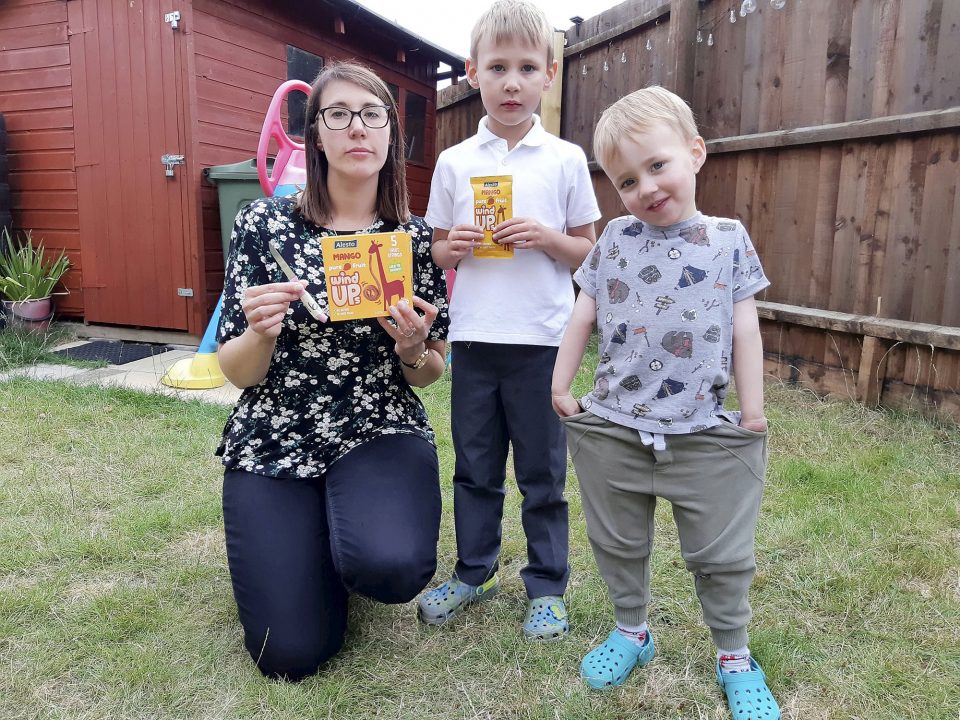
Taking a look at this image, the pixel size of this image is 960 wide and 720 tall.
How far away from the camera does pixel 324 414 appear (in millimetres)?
1824

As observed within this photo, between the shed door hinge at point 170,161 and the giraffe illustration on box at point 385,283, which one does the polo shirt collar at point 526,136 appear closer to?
the giraffe illustration on box at point 385,283

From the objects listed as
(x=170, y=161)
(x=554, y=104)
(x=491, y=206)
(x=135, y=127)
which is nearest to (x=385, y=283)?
(x=491, y=206)

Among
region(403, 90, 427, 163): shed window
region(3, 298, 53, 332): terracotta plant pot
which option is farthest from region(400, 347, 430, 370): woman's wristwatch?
region(403, 90, 427, 163): shed window

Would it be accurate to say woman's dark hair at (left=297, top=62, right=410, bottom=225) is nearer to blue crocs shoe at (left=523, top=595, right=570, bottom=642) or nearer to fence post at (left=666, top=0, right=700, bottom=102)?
blue crocs shoe at (left=523, top=595, right=570, bottom=642)

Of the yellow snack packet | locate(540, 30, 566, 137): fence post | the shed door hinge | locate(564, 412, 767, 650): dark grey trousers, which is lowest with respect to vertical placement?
locate(564, 412, 767, 650): dark grey trousers

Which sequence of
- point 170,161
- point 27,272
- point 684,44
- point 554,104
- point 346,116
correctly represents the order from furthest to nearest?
1. point 554,104
2. point 27,272
3. point 170,161
4. point 684,44
5. point 346,116

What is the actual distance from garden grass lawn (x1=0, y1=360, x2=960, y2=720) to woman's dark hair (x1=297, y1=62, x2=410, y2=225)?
41.1 inches

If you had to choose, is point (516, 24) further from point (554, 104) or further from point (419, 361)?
point (554, 104)

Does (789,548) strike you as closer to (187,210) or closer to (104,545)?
(104,545)

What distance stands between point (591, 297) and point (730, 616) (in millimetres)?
729

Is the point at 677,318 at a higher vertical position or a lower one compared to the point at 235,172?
lower

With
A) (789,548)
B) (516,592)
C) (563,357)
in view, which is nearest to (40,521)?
(516,592)

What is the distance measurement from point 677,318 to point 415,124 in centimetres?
733

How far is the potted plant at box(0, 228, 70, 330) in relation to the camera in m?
5.17
